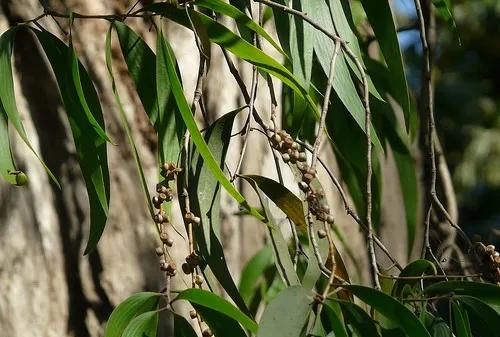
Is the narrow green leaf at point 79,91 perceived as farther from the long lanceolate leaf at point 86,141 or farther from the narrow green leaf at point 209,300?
the narrow green leaf at point 209,300

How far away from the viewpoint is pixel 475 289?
2.85 ft

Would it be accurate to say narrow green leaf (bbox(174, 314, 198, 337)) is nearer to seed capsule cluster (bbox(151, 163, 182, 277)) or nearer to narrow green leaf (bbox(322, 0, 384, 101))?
seed capsule cluster (bbox(151, 163, 182, 277))

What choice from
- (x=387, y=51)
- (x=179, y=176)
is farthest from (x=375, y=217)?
(x=179, y=176)

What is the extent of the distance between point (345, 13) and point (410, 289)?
31 centimetres

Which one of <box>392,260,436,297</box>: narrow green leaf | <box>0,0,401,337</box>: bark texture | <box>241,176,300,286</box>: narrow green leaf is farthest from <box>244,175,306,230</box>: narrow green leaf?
<box>0,0,401,337</box>: bark texture

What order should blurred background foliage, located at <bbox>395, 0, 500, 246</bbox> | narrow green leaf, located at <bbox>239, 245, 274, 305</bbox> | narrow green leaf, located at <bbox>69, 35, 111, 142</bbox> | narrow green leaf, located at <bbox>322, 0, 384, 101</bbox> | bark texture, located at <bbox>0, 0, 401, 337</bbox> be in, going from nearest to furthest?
narrow green leaf, located at <bbox>69, 35, 111, 142</bbox>, narrow green leaf, located at <bbox>322, 0, 384, 101</bbox>, bark texture, located at <bbox>0, 0, 401, 337</bbox>, narrow green leaf, located at <bbox>239, 245, 274, 305</bbox>, blurred background foliage, located at <bbox>395, 0, 500, 246</bbox>

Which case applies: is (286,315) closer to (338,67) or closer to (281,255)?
(281,255)

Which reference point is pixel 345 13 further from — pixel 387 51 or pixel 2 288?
pixel 2 288

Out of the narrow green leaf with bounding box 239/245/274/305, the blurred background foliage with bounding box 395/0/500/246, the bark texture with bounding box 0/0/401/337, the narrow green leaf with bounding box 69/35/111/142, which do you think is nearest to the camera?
the narrow green leaf with bounding box 69/35/111/142

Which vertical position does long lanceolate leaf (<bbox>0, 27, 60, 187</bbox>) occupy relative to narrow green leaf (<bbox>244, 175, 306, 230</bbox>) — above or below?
above

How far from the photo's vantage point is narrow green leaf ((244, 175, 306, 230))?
98 cm

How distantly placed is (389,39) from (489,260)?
263mm

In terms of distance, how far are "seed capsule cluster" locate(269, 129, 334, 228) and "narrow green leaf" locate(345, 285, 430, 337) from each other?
0.20 feet

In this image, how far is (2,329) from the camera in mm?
1492
